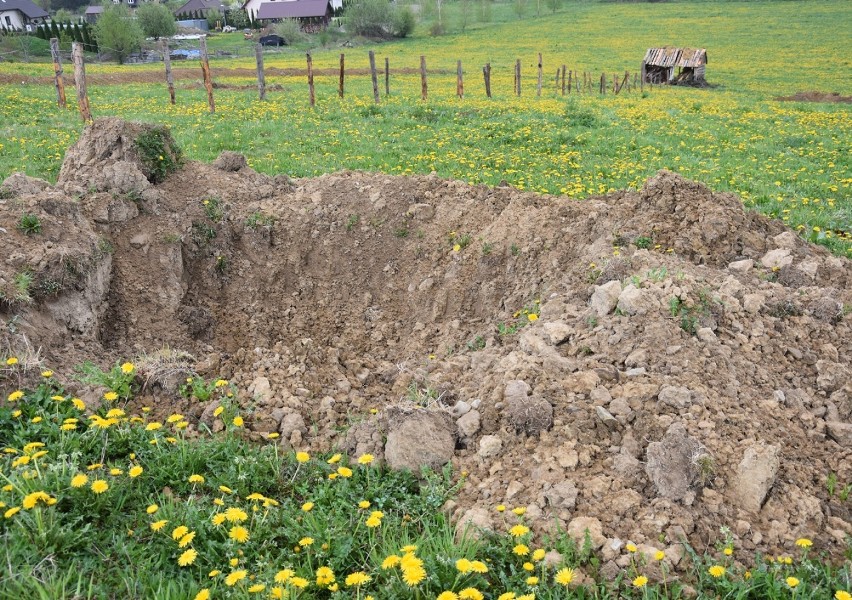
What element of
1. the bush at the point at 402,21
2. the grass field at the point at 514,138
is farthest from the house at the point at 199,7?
the grass field at the point at 514,138

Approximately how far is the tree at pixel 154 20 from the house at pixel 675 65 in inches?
1732

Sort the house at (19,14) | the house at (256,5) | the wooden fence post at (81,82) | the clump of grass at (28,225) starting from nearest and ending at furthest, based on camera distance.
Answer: the clump of grass at (28,225) → the wooden fence post at (81,82) → the house at (19,14) → the house at (256,5)

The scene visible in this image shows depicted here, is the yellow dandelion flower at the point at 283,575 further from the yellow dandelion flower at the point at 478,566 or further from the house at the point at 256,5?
the house at the point at 256,5

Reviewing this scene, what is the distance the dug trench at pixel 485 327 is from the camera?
3.40 metres

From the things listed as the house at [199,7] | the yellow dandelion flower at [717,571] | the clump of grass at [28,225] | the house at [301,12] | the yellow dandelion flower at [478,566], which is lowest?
the yellow dandelion flower at [717,571]

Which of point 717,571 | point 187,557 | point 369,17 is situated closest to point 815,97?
point 717,571

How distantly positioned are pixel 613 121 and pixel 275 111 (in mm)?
8445

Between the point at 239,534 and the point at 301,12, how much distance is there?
83079mm

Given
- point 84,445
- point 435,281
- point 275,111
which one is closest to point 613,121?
point 275,111

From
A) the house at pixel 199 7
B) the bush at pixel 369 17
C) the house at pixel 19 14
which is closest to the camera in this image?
the bush at pixel 369 17

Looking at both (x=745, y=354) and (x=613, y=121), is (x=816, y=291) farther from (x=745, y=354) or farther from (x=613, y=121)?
(x=613, y=121)

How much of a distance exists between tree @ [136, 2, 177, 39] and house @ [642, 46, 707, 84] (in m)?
44.0

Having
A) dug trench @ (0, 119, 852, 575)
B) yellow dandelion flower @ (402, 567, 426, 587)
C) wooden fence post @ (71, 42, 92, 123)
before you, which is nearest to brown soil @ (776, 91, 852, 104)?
dug trench @ (0, 119, 852, 575)

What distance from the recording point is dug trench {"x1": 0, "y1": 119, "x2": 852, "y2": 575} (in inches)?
134
